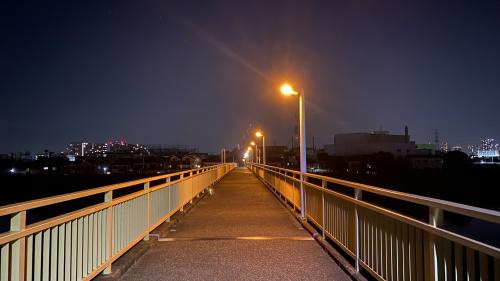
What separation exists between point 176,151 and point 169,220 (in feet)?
502

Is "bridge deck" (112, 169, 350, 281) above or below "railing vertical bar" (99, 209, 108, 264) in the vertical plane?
below

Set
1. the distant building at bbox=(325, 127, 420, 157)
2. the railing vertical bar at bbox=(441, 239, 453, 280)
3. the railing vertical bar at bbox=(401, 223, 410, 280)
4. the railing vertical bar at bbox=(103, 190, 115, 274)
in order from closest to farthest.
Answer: the railing vertical bar at bbox=(441, 239, 453, 280) < the railing vertical bar at bbox=(401, 223, 410, 280) < the railing vertical bar at bbox=(103, 190, 115, 274) < the distant building at bbox=(325, 127, 420, 157)

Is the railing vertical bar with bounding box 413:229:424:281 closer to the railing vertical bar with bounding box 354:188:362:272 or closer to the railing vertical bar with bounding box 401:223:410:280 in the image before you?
the railing vertical bar with bounding box 401:223:410:280

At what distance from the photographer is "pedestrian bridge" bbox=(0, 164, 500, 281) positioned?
3.42 m

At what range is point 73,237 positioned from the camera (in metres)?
4.53

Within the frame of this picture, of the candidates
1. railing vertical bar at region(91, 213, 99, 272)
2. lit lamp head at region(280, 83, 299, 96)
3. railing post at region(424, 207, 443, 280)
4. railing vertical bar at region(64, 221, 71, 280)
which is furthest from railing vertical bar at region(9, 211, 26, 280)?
lit lamp head at region(280, 83, 299, 96)

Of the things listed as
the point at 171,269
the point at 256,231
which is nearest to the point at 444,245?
the point at 171,269

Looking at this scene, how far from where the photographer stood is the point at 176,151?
161500 millimetres

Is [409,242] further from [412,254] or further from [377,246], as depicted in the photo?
[377,246]

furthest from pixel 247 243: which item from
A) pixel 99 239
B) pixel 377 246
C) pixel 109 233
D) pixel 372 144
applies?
pixel 372 144

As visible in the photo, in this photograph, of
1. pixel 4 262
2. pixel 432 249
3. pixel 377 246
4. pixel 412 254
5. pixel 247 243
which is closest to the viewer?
pixel 4 262

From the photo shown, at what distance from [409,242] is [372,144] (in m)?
118

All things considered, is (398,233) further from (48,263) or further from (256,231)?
(256,231)

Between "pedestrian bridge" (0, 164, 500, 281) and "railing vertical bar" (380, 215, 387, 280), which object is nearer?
"pedestrian bridge" (0, 164, 500, 281)
